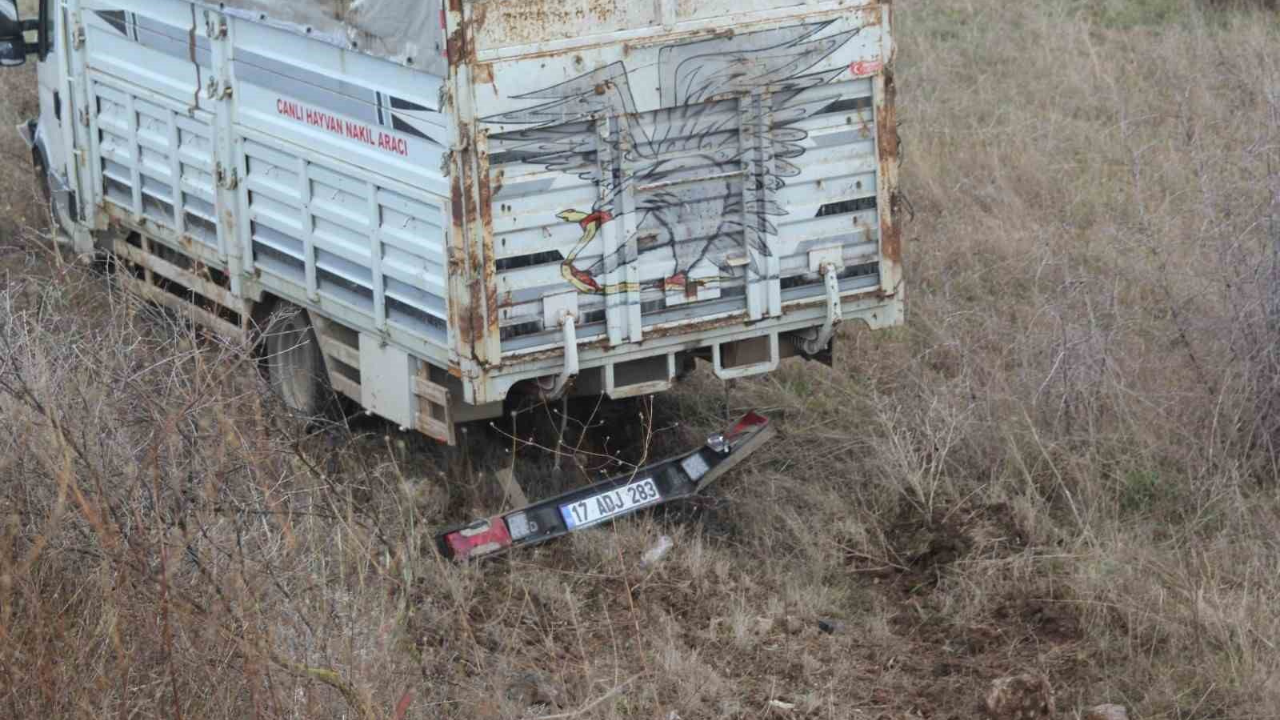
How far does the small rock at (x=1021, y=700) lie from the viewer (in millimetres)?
5715

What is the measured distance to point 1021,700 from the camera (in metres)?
5.72

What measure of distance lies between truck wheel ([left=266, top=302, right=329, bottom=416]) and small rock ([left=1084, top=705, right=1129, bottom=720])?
4002 millimetres

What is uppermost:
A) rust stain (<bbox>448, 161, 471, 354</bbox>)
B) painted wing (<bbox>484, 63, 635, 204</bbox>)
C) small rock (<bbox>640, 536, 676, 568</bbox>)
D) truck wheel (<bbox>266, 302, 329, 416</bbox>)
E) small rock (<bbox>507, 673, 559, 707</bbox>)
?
painted wing (<bbox>484, 63, 635, 204</bbox>)

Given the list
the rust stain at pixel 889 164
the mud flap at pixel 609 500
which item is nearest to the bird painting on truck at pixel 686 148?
the rust stain at pixel 889 164

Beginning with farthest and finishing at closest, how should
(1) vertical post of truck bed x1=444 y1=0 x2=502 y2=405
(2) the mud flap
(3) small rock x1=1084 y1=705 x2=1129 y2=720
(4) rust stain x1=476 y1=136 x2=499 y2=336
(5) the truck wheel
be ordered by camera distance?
1. (5) the truck wheel
2. (2) the mud flap
3. (4) rust stain x1=476 y1=136 x2=499 y2=336
4. (1) vertical post of truck bed x1=444 y1=0 x2=502 y2=405
5. (3) small rock x1=1084 y1=705 x2=1129 y2=720

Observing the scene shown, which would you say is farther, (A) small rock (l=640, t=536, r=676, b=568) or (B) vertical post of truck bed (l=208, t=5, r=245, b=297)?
(B) vertical post of truck bed (l=208, t=5, r=245, b=297)

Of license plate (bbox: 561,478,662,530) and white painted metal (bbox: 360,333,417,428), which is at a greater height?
white painted metal (bbox: 360,333,417,428)

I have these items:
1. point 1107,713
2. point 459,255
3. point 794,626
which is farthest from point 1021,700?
point 459,255

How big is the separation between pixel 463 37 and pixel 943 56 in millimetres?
8313

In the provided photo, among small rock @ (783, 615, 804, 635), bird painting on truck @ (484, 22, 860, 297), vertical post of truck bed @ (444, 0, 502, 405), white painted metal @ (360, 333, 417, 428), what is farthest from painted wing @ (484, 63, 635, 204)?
small rock @ (783, 615, 804, 635)

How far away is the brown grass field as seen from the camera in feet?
15.5

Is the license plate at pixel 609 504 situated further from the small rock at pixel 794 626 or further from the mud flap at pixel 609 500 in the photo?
the small rock at pixel 794 626

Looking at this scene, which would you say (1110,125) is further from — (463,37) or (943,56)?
(463,37)

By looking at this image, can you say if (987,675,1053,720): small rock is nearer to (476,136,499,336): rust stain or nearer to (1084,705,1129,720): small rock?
(1084,705,1129,720): small rock
